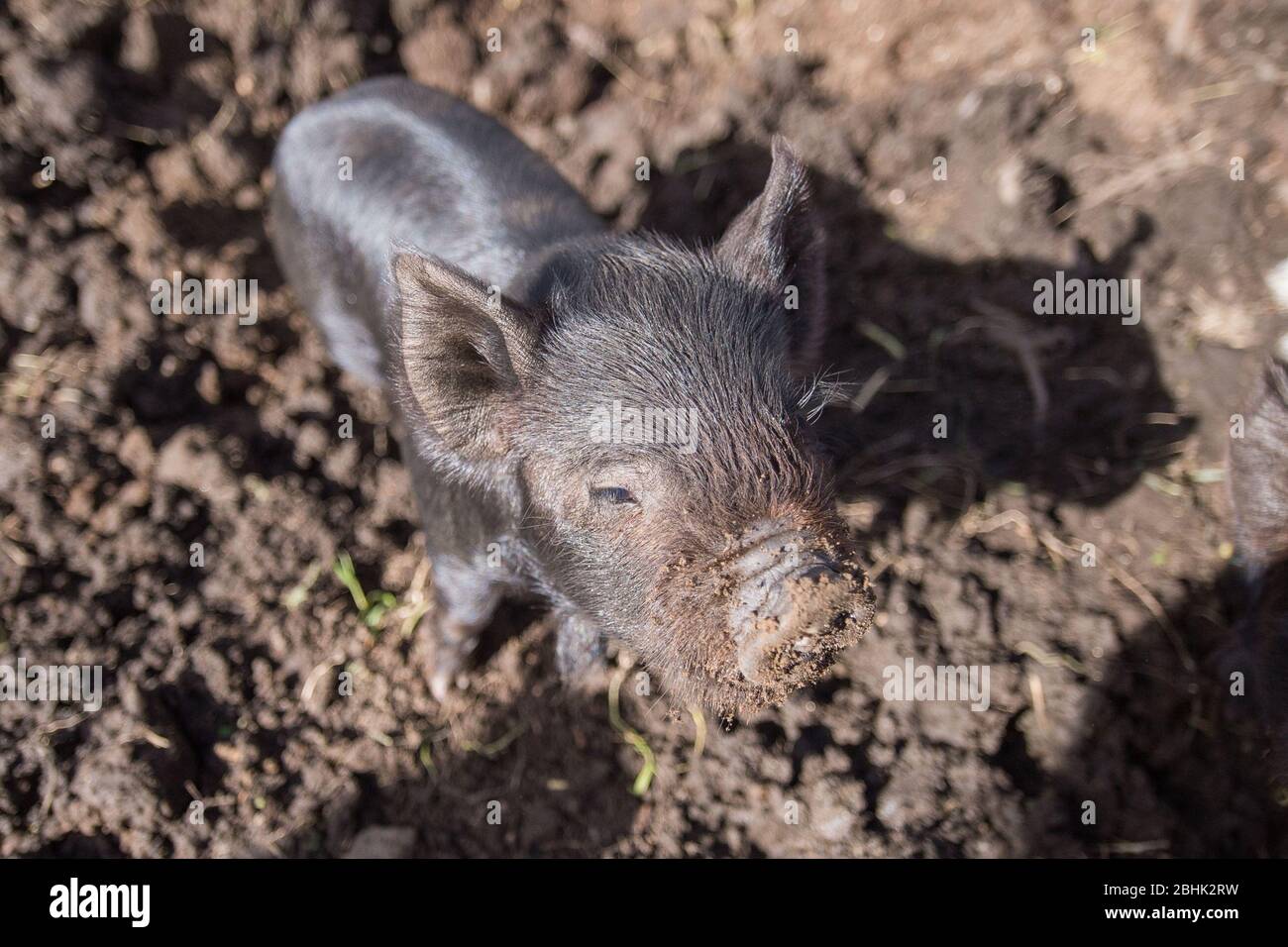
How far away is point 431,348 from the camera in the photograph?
116 inches

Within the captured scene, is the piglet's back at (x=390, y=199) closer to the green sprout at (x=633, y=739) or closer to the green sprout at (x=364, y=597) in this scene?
the green sprout at (x=364, y=597)

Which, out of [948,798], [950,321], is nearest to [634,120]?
[950,321]

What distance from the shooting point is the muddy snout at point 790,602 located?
2422 mm

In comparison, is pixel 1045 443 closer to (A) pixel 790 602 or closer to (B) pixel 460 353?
(A) pixel 790 602

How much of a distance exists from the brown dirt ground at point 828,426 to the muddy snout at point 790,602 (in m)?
1.34

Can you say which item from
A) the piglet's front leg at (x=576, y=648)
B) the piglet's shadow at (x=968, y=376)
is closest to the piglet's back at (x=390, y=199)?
the piglet's shadow at (x=968, y=376)

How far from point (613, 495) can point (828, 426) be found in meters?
1.30

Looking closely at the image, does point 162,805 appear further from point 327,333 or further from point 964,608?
point 964,608

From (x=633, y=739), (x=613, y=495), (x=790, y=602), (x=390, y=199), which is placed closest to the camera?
(x=790, y=602)

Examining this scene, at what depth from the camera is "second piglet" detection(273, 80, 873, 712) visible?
2.60 metres

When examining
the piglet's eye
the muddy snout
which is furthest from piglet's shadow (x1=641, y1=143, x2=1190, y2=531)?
the muddy snout

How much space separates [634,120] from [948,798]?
166 inches

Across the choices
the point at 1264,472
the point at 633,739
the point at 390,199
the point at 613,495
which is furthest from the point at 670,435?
the point at 1264,472

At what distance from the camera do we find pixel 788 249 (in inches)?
129
